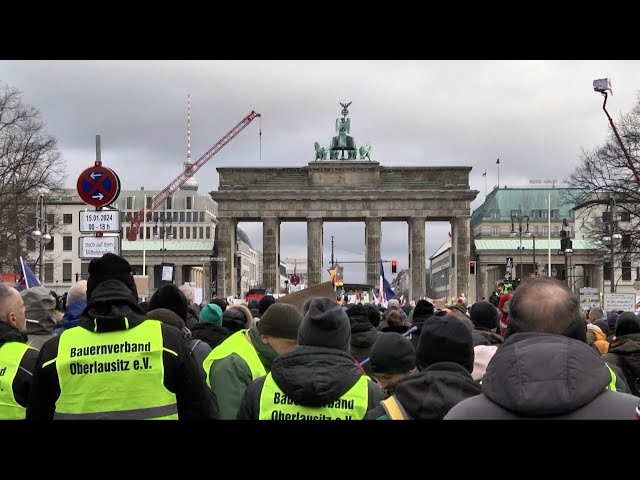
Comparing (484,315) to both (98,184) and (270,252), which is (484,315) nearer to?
(98,184)

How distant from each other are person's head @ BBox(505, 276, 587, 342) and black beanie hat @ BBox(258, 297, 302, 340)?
9.72 feet

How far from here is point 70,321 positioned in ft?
27.7

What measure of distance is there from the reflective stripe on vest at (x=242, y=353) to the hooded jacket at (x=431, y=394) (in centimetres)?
273

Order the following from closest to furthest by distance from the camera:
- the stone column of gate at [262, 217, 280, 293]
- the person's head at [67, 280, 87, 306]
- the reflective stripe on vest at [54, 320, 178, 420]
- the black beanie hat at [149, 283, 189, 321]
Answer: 1. the reflective stripe on vest at [54, 320, 178, 420]
2. the black beanie hat at [149, 283, 189, 321]
3. the person's head at [67, 280, 87, 306]
4. the stone column of gate at [262, 217, 280, 293]

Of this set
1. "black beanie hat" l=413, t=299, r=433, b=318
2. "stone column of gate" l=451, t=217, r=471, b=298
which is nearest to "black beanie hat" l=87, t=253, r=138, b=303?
"black beanie hat" l=413, t=299, r=433, b=318

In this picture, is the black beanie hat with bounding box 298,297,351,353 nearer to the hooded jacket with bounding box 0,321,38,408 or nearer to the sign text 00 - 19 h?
the hooded jacket with bounding box 0,321,38,408

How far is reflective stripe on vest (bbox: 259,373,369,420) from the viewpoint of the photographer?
16.4 ft

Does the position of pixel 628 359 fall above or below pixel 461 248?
below

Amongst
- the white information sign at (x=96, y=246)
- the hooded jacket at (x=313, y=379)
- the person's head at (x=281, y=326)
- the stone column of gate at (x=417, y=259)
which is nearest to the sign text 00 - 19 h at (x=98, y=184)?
the white information sign at (x=96, y=246)

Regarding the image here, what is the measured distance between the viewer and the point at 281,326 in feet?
23.4

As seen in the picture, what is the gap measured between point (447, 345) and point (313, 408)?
86cm

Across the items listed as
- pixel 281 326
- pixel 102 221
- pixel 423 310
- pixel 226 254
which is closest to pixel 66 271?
pixel 226 254
